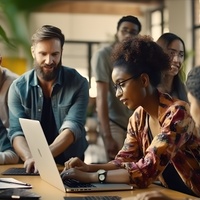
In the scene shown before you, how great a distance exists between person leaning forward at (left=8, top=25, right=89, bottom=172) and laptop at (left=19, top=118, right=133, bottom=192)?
78cm

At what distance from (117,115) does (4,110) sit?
2.97 ft

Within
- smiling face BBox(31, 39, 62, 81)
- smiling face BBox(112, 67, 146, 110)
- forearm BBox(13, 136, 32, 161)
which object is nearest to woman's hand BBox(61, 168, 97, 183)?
smiling face BBox(112, 67, 146, 110)

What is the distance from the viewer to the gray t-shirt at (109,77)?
11.9 feet

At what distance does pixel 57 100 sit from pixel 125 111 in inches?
33.3

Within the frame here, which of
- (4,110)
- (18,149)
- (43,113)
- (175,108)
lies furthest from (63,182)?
(4,110)

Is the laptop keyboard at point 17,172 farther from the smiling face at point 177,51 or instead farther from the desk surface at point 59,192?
the smiling face at point 177,51

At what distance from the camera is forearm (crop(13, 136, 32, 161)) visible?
2693mm

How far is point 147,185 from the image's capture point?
1.93 m

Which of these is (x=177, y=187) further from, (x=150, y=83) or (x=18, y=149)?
(x=18, y=149)

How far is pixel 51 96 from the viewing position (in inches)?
118

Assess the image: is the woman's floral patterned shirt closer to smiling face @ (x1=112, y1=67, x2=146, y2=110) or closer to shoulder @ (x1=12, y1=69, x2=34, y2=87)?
smiling face @ (x1=112, y1=67, x2=146, y2=110)

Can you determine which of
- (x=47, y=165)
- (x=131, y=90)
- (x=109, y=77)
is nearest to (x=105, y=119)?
(x=109, y=77)

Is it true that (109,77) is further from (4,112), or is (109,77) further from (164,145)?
(164,145)

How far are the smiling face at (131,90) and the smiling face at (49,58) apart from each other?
3.00 feet
